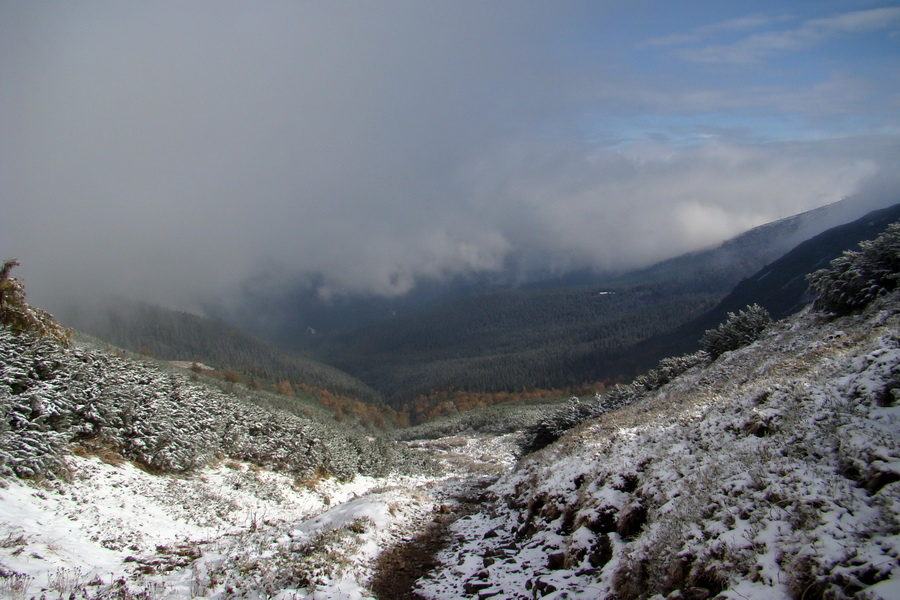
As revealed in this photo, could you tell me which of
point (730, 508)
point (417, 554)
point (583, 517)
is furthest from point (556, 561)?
point (417, 554)

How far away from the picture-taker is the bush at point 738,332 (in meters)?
32.1

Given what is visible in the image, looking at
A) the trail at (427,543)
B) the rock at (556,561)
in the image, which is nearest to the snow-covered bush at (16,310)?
the trail at (427,543)

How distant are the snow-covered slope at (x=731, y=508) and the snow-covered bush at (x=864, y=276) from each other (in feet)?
34.0

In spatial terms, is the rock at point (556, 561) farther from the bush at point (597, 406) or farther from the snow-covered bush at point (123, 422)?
the bush at point (597, 406)

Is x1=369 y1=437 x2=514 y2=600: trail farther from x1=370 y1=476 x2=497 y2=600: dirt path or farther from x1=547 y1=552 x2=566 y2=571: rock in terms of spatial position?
x1=547 y1=552 x2=566 y2=571: rock

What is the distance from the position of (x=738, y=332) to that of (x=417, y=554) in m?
30.0

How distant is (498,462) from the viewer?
1852 inches

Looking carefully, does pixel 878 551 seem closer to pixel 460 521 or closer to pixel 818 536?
pixel 818 536

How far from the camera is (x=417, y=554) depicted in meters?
13.7

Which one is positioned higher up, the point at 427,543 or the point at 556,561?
the point at 556,561

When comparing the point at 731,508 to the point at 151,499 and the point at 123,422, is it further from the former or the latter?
the point at 123,422

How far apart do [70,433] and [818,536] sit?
804 inches

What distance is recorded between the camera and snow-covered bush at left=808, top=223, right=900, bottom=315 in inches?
852

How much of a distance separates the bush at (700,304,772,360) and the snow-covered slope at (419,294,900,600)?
1869 centimetres
